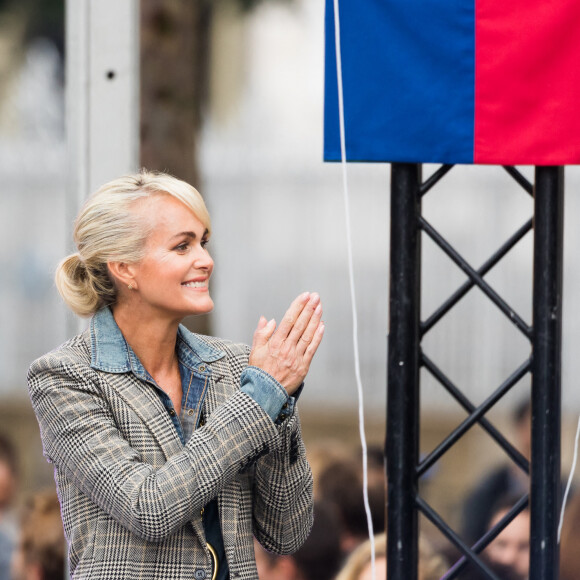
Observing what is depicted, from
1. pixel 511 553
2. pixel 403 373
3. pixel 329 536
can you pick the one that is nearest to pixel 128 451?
pixel 403 373

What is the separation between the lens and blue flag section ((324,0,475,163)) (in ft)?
6.91

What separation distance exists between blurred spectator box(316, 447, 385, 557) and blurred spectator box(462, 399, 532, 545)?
440 mm

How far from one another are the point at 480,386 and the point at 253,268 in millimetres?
Answer: 1304

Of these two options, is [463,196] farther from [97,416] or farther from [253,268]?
[97,416]

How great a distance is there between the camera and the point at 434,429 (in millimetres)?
4871

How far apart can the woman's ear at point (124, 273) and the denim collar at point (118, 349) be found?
72 mm

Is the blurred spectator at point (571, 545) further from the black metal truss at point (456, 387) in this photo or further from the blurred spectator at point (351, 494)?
the black metal truss at point (456, 387)

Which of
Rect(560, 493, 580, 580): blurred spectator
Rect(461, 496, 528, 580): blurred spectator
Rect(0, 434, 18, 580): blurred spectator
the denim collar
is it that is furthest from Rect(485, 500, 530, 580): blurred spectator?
Rect(0, 434, 18, 580): blurred spectator

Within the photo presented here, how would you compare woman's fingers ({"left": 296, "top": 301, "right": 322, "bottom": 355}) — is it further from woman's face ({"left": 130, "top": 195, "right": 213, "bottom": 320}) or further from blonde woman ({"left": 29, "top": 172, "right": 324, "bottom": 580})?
woman's face ({"left": 130, "top": 195, "right": 213, "bottom": 320})

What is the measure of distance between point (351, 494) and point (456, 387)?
1903 mm

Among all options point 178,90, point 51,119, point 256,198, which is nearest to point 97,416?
point 178,90

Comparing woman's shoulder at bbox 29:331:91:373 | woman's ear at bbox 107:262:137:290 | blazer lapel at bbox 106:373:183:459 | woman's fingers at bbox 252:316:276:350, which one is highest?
woman's ear at bbox 107:262:137:290

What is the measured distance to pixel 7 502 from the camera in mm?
4715

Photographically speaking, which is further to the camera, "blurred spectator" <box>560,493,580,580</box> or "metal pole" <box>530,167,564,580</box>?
"blurred spectator" <box>560,493,580,580</box>
